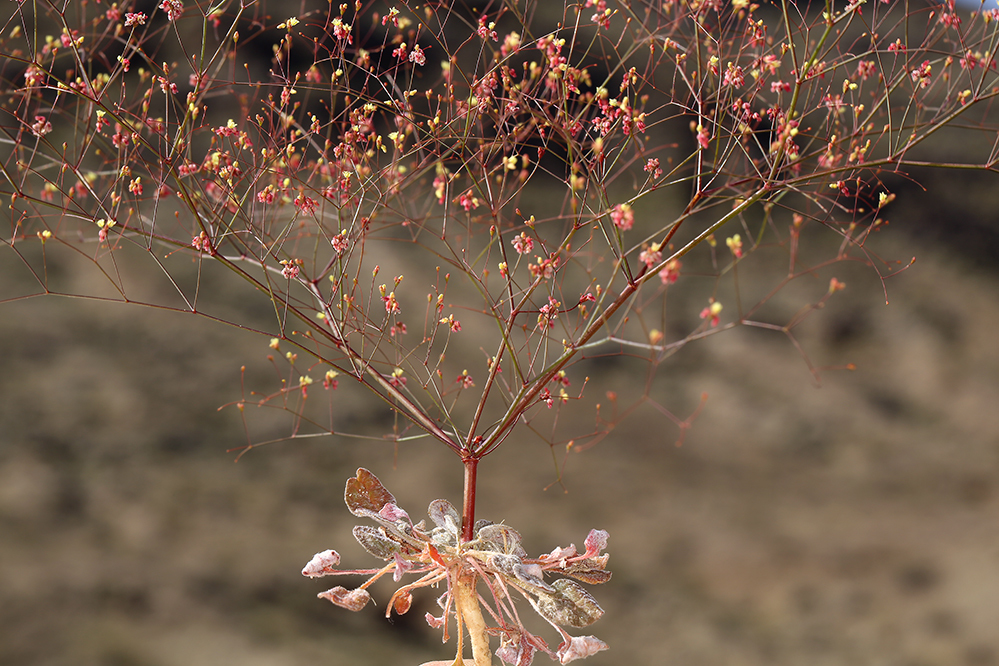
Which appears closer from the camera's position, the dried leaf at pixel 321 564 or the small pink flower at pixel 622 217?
the small pink flower at pixel 622 217

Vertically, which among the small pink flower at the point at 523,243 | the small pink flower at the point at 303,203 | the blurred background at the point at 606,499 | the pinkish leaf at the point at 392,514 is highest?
the small pink flower at the point at 303,203

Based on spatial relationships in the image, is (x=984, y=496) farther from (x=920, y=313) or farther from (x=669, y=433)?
(x=669, y=433)

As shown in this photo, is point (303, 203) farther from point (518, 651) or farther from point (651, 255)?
point (518, 651)

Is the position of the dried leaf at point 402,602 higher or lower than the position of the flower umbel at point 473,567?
lower

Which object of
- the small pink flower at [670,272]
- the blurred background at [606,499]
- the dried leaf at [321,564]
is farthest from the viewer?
the blurred background at [606,499]

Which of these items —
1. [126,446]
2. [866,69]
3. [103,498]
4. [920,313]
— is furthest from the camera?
[920,313]

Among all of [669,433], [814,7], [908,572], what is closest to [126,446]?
[669,433]

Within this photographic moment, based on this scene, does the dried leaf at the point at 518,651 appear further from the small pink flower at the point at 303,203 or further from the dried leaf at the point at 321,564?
the small pink flower at the point at 303,203

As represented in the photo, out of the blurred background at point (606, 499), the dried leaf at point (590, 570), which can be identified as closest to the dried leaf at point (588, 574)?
the dried leaf at point (590, 570)

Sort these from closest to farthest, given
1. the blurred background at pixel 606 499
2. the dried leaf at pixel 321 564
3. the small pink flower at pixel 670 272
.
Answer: the small pink flower at pixel 670 272, the dried leaf at pixel 321 564, the blurred background at pixel 606 499
